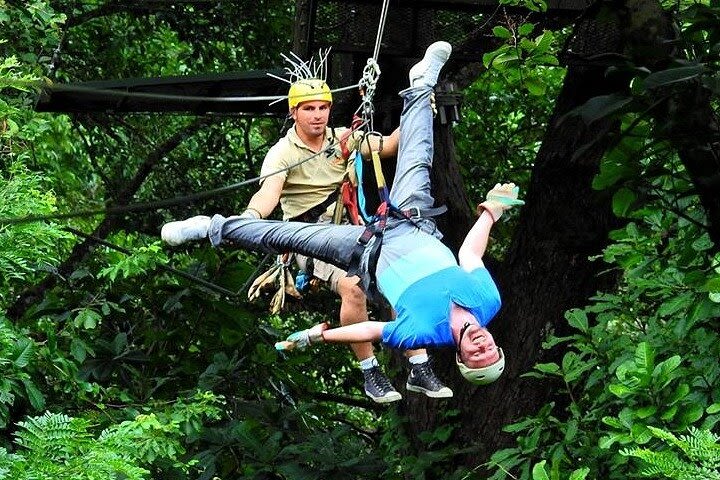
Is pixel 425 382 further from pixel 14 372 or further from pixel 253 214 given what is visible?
pixel 14 372

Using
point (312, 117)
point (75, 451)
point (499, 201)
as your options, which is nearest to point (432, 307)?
point (499, 201)

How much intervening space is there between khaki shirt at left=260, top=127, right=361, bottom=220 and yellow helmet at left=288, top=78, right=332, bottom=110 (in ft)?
0.40

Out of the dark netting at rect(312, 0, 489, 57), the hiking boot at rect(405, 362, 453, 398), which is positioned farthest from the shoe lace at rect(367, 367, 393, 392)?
the dark netting at rect(312, 0, 489, 57)

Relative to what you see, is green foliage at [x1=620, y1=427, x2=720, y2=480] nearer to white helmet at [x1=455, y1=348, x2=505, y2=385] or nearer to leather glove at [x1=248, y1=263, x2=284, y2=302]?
white helmet at [x1=455, y1=348, x2=505, y2=385]

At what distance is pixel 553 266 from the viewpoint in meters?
6.53

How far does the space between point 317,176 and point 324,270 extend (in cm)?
33

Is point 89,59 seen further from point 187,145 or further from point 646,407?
point 646,407

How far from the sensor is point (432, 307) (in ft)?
15.2

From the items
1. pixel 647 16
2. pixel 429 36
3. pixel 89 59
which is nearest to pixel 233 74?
pixel 429 36

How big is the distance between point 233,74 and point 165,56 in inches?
112

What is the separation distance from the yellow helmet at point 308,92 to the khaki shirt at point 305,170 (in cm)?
12

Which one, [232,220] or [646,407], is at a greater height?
[232,220]

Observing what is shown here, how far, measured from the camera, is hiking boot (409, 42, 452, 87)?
5.03m

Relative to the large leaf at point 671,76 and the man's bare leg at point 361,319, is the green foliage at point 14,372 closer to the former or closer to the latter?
the man's bare leg at point 361,319
